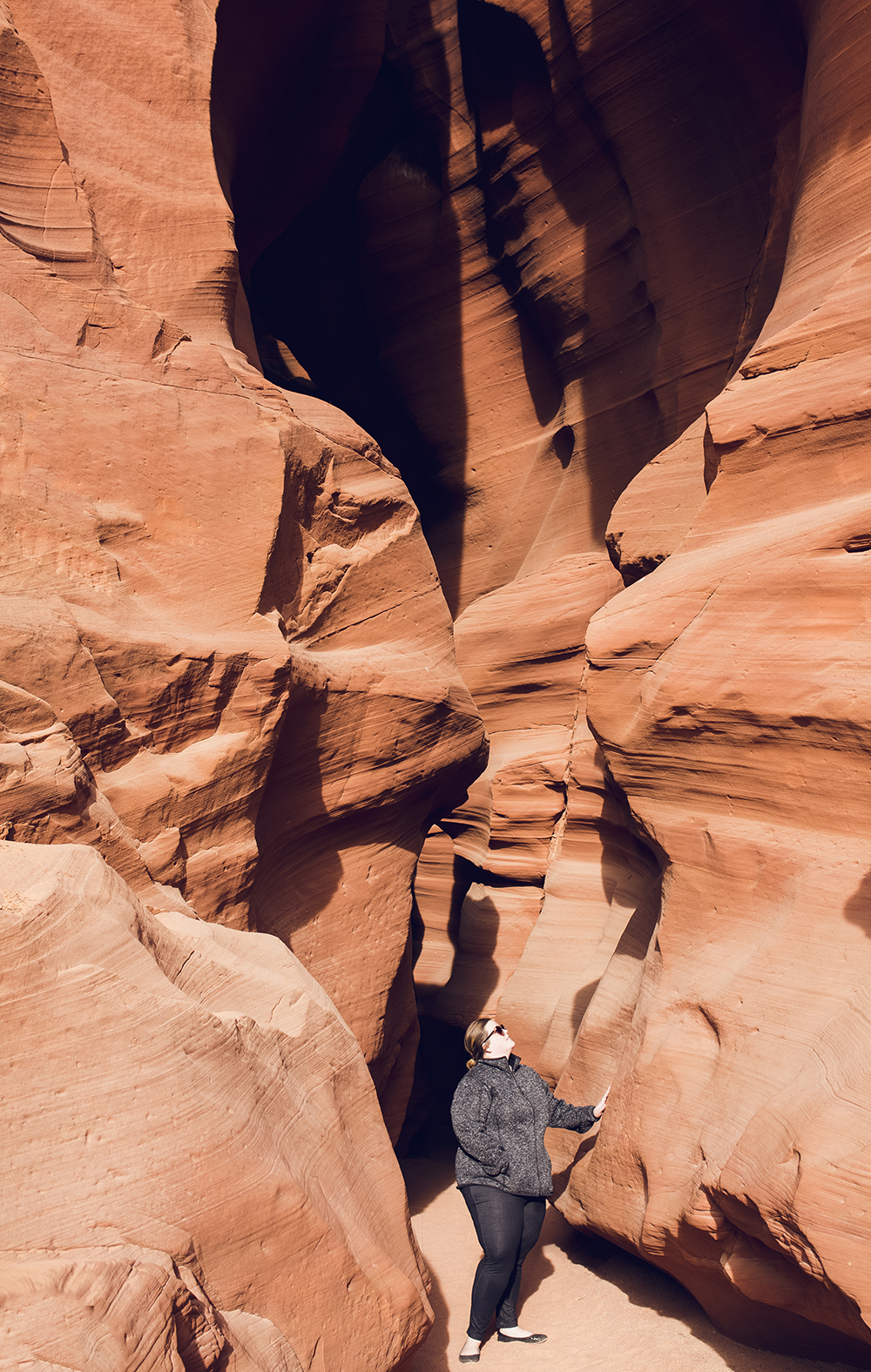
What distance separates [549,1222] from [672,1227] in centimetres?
194

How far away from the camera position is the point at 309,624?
572cm

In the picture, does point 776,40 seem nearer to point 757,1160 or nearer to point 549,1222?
point 757,1160

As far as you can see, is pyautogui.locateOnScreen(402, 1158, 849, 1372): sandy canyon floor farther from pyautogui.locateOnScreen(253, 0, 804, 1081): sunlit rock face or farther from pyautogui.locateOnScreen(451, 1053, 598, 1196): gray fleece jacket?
pyautogui.locateOnScreen(253, 0, 804, 1081): sunlit rock face

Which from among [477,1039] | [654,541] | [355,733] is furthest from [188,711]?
[654,541]

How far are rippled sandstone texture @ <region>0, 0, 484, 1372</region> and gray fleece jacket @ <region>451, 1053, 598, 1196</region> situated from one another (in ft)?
2.02

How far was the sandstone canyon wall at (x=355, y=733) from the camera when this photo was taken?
2875mm

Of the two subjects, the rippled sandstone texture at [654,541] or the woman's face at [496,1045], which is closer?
the rippled sandstone texture at [654,541]

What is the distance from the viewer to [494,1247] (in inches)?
160

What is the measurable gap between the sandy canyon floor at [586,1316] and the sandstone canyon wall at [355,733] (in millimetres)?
182

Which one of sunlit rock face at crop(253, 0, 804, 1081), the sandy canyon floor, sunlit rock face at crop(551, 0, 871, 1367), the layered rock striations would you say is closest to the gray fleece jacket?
sunlit rock face at crop(551, 0, 871, 1367)

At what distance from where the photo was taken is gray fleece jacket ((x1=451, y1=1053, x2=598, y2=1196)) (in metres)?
4.11

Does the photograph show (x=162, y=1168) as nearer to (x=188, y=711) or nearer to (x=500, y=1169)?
(x=500, y=1169)

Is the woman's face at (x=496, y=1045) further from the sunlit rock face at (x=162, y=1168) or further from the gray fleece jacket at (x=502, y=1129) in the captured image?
the sunlit rock face at (x=162, y=1168)

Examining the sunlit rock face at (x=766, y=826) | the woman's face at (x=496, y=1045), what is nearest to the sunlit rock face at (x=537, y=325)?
the sunlit rock face at (x=766, y=826)
